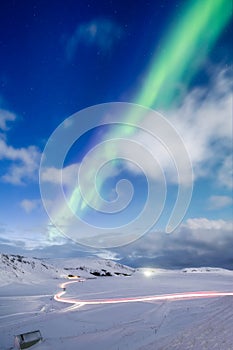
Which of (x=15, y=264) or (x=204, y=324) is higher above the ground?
(x=15, y=264)

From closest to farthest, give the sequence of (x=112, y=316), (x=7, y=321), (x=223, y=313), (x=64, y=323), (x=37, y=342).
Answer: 1. (x=37, y=342)
2. (x=223, y=313)
3. (x=64, y=323)
4. (x=112, y=316)
5. (x=7, y=321)

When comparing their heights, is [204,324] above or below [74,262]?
below

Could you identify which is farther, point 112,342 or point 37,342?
point 37,342

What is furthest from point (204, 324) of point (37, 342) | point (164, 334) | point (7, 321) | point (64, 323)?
point (7, 321)

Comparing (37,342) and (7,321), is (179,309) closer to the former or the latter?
(37,342)

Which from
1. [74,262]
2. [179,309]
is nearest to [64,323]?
[179,309]

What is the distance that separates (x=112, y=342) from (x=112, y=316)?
28.5 feet

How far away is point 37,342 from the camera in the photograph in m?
16.5

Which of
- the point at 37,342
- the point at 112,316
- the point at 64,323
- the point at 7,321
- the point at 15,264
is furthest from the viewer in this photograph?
the point at 15,264

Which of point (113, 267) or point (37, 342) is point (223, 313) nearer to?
point (37, 342)

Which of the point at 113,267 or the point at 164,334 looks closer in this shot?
the point at 164,334

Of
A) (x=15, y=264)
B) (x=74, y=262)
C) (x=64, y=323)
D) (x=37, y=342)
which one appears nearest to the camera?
(x=37, y=342)

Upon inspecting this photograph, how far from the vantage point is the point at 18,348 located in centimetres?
1567

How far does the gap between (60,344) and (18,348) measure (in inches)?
85.1
